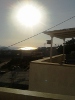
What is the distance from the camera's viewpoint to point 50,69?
7.05 meters

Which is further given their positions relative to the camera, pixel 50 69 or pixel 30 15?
pixel 30 15

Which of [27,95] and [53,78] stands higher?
[27,95]

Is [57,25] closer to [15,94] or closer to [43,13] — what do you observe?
[43,13]

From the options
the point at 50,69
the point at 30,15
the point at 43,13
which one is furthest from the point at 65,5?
the point at 50,69

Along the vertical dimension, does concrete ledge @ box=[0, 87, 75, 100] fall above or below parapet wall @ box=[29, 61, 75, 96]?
above

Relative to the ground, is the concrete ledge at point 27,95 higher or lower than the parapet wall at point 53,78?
higher

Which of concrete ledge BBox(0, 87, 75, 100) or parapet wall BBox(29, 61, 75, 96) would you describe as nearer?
concrete ledge BBox(0, 87, 75, 100)

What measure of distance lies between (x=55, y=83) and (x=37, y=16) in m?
5.76

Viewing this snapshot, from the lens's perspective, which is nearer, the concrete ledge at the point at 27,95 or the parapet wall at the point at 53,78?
the concrete ledge at the point at 27,95

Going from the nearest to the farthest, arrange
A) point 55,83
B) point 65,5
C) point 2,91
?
point 2,91, point 55,83, point 65,5

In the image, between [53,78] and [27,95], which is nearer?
[27,95]

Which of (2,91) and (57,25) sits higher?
(57,25)

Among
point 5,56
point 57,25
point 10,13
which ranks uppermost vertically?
point 10,13

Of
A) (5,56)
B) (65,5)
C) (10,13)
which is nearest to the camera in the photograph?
(65,5)
